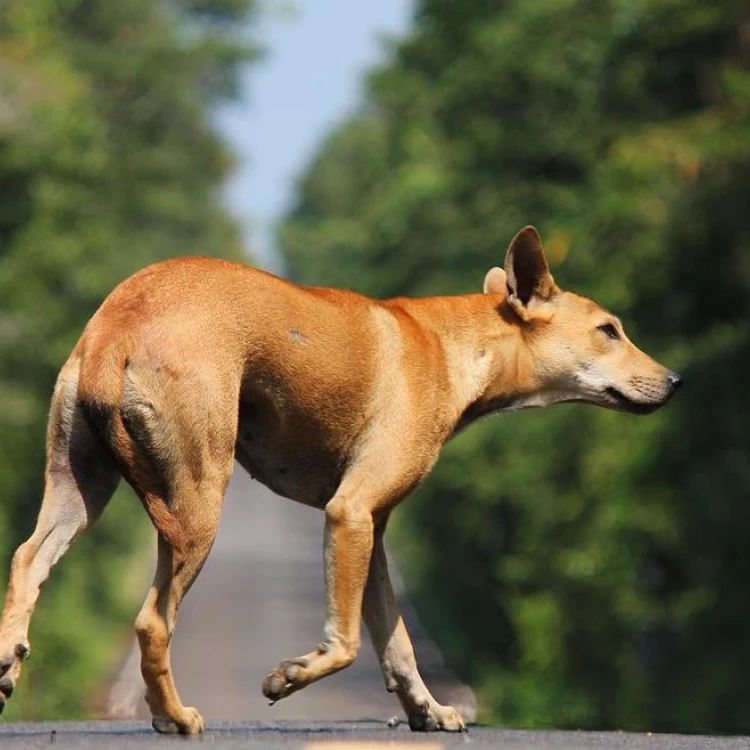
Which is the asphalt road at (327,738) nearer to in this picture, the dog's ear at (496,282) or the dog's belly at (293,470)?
the dog's belly at (293,470)

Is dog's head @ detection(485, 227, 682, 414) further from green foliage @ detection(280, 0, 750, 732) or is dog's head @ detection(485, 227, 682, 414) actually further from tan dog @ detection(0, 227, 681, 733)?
green foliage @ detection(280, 0, 750, 732)

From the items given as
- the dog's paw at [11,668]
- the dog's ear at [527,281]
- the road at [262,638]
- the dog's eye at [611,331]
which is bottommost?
the road at [262,638]

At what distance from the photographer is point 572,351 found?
11.2 meters

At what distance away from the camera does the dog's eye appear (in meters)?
11.3

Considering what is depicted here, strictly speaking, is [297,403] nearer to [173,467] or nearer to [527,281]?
[173,467]

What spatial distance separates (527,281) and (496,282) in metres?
0.49

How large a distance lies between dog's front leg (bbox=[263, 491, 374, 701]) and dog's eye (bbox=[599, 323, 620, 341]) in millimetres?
1781

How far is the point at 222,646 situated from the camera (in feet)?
149

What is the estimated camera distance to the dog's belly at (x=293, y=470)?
1023 cm

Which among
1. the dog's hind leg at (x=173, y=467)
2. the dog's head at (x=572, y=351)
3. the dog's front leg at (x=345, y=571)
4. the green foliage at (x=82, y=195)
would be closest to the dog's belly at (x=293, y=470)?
the dog's front leg at (x=345, y=571)

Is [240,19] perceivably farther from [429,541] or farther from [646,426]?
[646,426]

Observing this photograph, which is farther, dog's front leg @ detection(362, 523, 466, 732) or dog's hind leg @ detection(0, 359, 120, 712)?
dog's front leg @ detection(362, 523, 466, 732)

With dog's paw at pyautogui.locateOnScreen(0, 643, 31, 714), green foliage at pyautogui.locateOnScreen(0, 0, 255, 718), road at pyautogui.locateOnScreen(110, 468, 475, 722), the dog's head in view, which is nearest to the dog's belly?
the dog's head

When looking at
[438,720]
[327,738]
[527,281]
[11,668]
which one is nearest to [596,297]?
[527,281]
